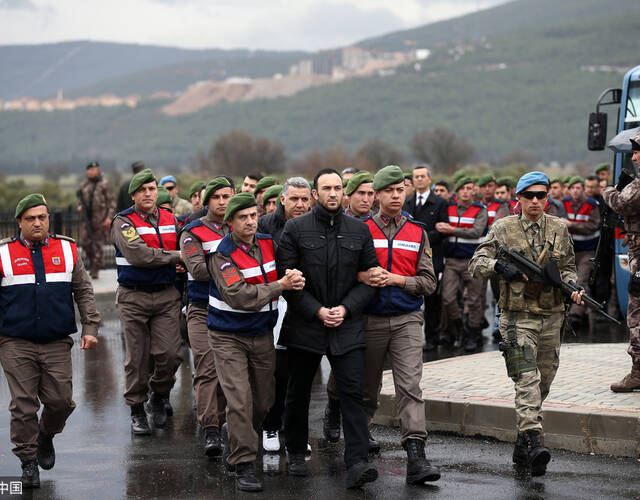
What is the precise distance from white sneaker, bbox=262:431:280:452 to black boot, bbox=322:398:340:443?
1.80 feet

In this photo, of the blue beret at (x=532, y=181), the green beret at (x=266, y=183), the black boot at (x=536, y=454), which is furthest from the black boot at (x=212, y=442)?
the green beret at (x=266, y=183)

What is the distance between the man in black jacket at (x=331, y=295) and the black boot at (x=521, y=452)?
1.08 m

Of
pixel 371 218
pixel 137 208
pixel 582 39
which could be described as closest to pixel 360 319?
pixel 371 218

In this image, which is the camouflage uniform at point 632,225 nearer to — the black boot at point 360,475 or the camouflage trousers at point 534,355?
the camouflage trousers at point 534,355

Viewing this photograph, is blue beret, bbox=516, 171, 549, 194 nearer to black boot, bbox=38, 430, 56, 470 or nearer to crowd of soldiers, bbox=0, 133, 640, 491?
crowd of soldiers, bbox=0, 133, 640, 491

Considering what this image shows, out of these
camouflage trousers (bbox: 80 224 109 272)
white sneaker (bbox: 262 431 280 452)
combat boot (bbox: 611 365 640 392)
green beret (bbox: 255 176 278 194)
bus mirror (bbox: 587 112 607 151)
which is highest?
bus mirror (bbox: 587 112 607 151)

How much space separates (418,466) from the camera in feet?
21.6

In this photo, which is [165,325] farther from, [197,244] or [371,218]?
[371,218]

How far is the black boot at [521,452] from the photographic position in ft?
22.4

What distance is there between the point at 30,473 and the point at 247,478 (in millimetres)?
1512

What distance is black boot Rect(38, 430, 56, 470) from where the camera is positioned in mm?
7195

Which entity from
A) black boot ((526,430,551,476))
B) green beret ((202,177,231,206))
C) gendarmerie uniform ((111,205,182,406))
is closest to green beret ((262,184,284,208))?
gendarmerie uniform ((111,205,182,406))

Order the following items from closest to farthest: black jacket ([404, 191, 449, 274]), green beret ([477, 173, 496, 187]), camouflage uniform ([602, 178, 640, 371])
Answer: camouflage uniform ([602, 178, 640, 371])
black jacket ([404, 191, 449, 274])
green beret ([477, 173, 496, 187])

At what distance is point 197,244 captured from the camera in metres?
7.91
